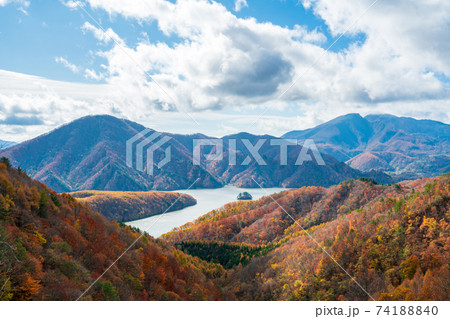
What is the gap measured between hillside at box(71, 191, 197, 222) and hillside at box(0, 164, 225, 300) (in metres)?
127

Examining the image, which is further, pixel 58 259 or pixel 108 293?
pixel 58 259

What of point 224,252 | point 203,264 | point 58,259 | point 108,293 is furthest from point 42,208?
point 224,252

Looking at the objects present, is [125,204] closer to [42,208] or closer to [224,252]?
[224,252]

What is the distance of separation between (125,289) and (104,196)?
160936 mm

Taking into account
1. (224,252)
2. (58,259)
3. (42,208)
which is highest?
(42,208)

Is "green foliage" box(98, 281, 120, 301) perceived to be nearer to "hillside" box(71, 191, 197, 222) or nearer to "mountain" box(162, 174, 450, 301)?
"mountain" box(162, 174, 450, 301)

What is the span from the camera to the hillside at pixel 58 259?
14.2m

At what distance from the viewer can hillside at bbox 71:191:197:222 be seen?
159000 millimetres

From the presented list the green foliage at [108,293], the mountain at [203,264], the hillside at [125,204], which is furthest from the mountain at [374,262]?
the hillside at [125,204]

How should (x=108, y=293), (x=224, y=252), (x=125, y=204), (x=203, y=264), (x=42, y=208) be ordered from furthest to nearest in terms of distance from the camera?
(x=125, y=204) < (x=224, y=252) < (x=203, y=264) < (x=42, y=208) < (x=108, y=293)

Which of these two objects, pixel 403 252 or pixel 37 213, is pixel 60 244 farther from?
pixel 403 252

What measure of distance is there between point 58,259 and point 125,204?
160474mm

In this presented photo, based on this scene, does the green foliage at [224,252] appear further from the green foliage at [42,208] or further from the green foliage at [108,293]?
the green foliage at [108,293]

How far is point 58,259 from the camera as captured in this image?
1834 centimetres
